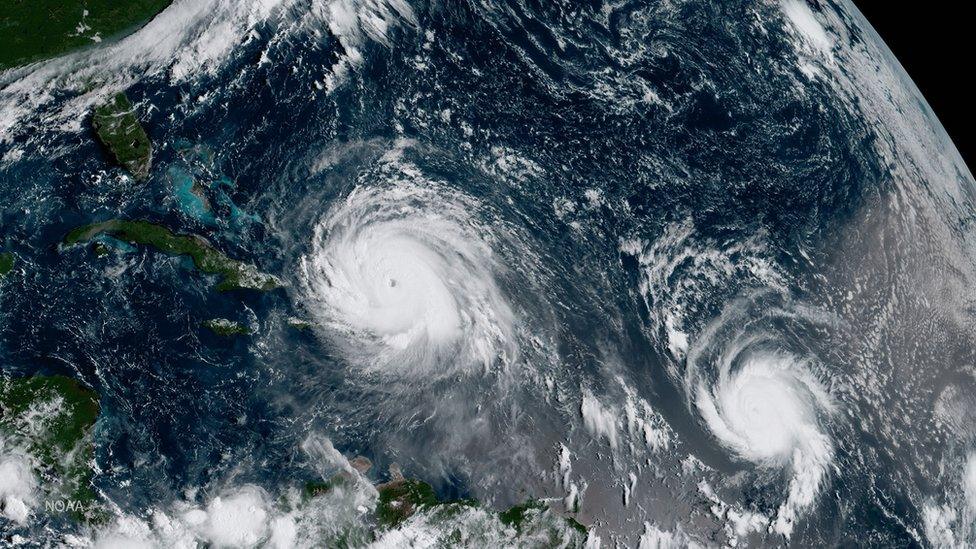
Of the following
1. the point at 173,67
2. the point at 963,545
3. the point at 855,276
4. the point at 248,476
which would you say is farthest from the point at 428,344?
the point at 963,545

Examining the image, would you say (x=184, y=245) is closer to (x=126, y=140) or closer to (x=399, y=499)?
(x=126, y=140)

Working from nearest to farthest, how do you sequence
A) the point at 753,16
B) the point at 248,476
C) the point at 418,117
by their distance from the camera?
the point at 248,476 → the point at 418,117 → the point at 753,16

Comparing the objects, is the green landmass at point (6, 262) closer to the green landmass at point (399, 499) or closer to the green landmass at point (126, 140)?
the green landmass at point (126, 140)

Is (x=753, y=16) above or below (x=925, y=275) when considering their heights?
above

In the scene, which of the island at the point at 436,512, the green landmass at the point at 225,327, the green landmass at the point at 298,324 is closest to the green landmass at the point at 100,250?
the green landmass at the point at 225,327

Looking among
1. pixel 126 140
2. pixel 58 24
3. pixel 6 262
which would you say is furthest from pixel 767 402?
pixel 58 24

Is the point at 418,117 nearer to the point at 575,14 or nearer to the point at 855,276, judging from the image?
the point at 575,14
